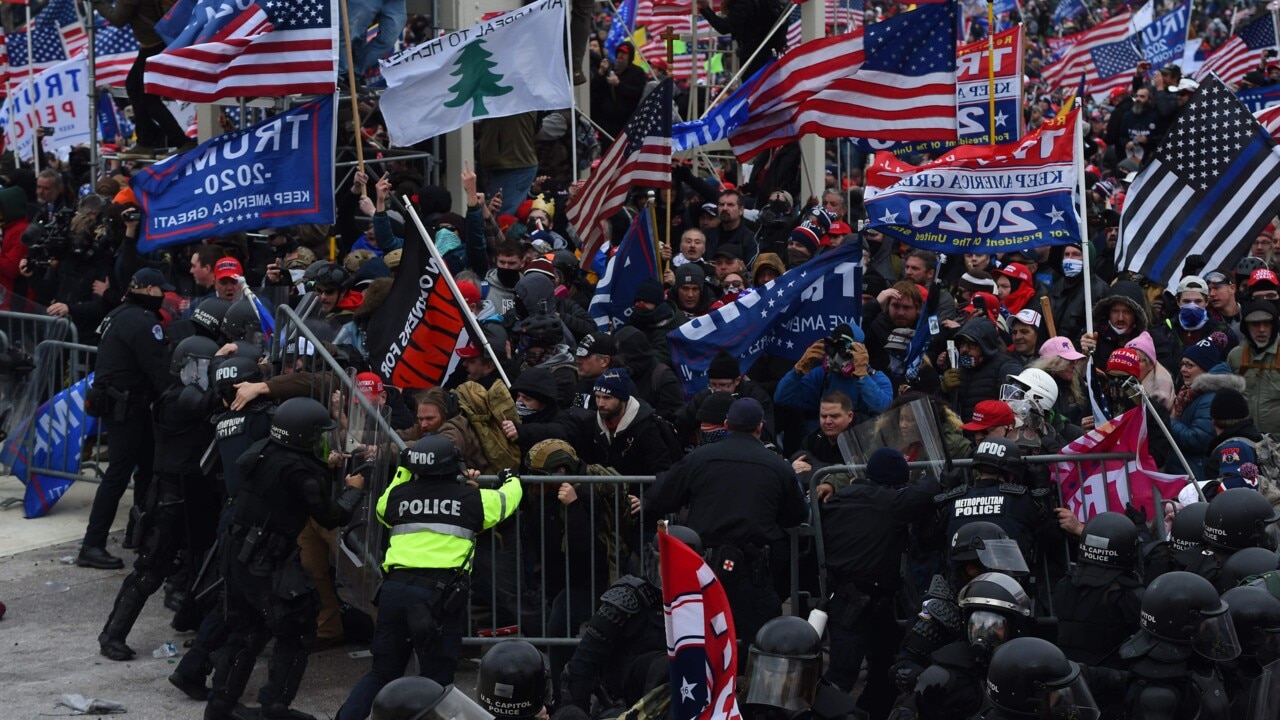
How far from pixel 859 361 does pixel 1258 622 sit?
3.65 m

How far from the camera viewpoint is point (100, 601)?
11328 mm

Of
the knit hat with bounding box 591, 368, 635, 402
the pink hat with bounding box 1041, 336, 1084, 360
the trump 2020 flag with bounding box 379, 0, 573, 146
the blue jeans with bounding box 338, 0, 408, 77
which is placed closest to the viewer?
the knit hat with bounding box 591, 368, 635, 402

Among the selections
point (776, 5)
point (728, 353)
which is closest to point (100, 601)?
point (728, 353)

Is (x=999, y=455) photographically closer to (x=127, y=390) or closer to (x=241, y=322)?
(x=241, y=322)

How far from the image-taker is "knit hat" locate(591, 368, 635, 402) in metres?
9.99

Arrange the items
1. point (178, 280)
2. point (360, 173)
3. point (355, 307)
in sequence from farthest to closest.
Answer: point (178, 280) < point (360, 173) < point (355, 307)

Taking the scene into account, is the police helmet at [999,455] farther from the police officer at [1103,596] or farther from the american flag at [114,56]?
the american flag at [114,56]

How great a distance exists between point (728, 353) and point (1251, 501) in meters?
3.75

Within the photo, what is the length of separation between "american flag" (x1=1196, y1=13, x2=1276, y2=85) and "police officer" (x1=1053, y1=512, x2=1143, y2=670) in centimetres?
1489

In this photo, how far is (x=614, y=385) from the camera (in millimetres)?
9992

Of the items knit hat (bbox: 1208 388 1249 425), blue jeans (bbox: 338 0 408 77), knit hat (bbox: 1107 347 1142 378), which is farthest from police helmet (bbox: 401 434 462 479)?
blue jeans (bbox: 338 0 408 77)

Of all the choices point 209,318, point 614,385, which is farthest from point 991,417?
point 209,318

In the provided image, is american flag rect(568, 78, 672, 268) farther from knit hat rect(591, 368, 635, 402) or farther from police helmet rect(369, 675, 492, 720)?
police helmet rect(369, 675, 492, 720)

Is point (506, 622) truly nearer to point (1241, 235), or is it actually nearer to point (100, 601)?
point (100, 601)
